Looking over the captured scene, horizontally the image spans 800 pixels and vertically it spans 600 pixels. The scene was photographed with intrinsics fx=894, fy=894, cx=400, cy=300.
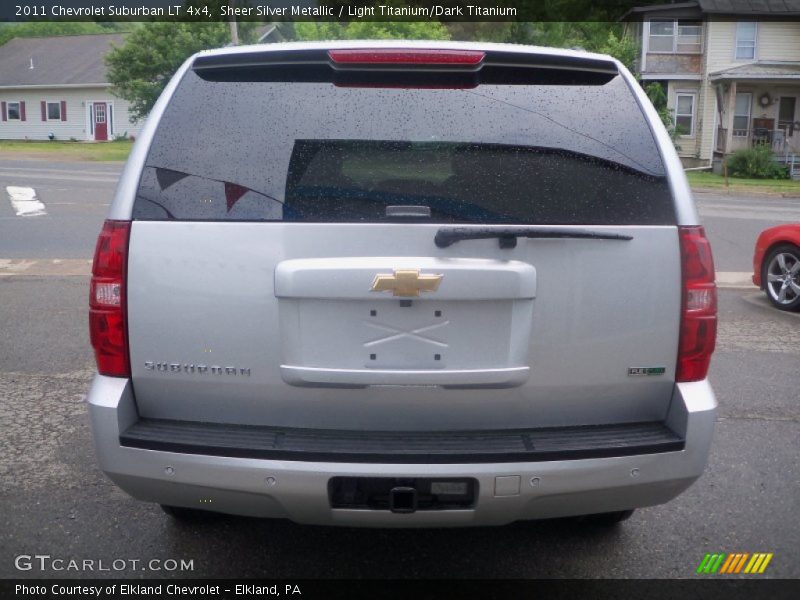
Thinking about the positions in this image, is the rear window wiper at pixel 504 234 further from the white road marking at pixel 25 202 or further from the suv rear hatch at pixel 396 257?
the white road marking at pixel 25 202

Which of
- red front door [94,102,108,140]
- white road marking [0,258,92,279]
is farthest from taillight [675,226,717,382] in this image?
red front door [94,102,108,140]

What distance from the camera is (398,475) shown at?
112 inches

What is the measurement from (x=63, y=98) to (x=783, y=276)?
50.7 metres

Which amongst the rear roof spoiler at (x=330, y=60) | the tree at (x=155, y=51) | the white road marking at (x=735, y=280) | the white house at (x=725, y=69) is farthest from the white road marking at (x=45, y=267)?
the white house at (x=725, y=69)

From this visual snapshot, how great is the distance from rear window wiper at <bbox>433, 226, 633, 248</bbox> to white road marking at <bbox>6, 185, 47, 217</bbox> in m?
14.6

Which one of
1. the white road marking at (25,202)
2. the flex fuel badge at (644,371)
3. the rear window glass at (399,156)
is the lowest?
the white road marking at (25,202)

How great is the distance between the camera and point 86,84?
167 feet

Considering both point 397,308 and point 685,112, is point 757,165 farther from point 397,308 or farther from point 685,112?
point 397,308

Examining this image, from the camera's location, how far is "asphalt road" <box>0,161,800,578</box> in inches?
145

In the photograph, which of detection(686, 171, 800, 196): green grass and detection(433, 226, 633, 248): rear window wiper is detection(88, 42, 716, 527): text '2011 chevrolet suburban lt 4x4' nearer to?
detection(433, 226, 633, 248): rear window wiper

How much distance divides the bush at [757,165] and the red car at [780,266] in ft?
81.9

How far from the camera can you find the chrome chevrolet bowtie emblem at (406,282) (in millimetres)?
2840

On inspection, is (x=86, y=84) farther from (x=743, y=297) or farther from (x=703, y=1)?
(x=743, y=297)

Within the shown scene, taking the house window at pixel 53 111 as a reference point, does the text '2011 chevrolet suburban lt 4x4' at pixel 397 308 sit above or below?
below
